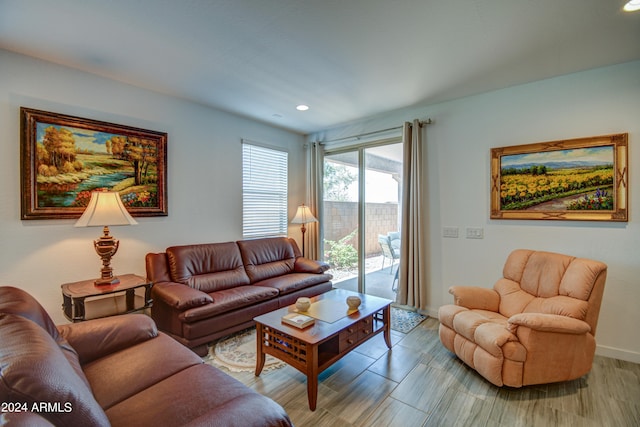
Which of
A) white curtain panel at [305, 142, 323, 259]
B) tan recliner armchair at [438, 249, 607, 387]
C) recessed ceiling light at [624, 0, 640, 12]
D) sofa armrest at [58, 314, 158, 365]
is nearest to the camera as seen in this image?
sofa armrest at [58, 314, 158, 365]

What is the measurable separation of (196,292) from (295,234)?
2439 mm

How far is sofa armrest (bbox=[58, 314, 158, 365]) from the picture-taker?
1724 mm

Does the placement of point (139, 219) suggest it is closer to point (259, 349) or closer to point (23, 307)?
point (23, 307)

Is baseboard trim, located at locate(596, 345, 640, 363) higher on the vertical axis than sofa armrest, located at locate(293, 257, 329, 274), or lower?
lower

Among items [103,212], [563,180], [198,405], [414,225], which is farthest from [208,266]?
[563,180]

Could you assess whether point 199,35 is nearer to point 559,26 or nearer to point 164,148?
point 164,148

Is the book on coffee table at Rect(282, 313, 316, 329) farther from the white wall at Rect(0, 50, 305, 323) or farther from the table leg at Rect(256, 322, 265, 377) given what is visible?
the white wall at Rect(0, 50, 305, 323)

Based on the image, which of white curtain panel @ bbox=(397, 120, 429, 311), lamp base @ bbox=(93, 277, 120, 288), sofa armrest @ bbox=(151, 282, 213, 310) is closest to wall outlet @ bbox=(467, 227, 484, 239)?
white curtain panel @ bbox=(397, 120, 429, 311)

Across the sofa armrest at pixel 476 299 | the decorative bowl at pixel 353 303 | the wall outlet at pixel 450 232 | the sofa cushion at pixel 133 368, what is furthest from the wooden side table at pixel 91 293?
the wall outlet at pixel 450 232

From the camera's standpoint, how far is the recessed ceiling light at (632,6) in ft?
6.12

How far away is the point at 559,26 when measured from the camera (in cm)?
212

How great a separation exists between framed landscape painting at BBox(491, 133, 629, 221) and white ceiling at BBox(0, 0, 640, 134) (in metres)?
0.74

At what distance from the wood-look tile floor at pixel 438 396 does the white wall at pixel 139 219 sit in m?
1.96

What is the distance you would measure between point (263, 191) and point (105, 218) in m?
2.29
